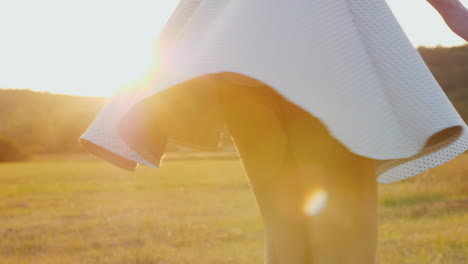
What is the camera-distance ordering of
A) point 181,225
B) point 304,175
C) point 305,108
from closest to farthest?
point 305,108 → point 304,175 → point 181,225

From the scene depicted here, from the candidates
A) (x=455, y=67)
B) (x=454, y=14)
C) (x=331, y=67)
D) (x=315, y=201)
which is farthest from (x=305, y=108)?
(x=455, y=67)

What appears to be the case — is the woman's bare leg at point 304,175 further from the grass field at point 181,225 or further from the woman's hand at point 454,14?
the grass field at point 181,225

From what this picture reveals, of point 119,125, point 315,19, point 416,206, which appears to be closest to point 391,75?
point 315,19

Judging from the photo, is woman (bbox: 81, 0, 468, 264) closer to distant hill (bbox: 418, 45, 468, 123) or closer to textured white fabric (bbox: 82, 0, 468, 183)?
textured white fabric (bbox: 82, 0, 468, 183)

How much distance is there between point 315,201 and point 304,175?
55 millimetres

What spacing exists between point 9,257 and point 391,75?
93.1 inches

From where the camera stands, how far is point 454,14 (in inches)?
47.4

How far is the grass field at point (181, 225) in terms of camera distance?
2777 millimetres

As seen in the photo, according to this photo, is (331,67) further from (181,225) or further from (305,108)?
(181,225)

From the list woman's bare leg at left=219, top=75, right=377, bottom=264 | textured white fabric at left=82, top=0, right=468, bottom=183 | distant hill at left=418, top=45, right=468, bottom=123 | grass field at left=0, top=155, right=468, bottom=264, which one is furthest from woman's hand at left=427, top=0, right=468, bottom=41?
distant hill at left=418, top=45, right=468, bottom=123

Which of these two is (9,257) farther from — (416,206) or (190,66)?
(416,206)

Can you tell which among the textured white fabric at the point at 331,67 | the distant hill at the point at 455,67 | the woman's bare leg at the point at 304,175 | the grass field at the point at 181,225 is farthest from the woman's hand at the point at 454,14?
the distant hill at the point at 455,67

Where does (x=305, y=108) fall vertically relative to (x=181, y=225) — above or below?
above

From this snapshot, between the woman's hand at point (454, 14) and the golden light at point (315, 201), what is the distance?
1.57 ft
